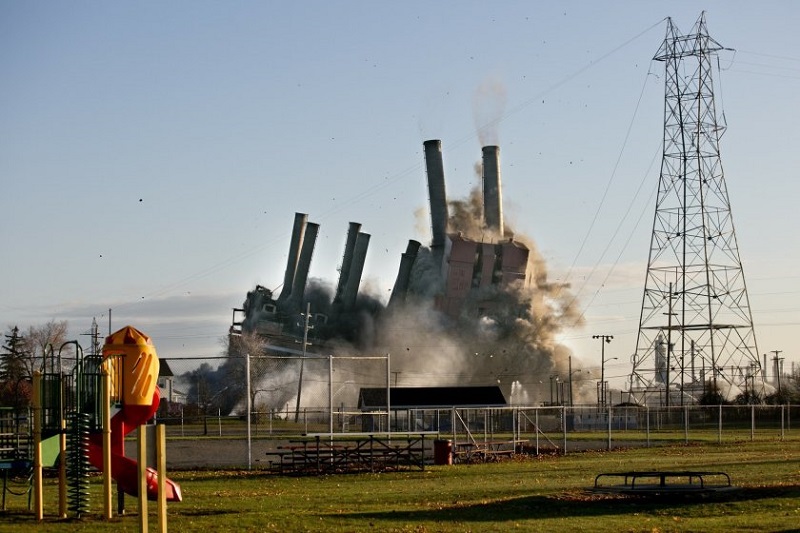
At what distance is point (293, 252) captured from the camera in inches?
5172

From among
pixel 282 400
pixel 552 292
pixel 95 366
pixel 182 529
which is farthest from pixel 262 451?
pixel 552 292

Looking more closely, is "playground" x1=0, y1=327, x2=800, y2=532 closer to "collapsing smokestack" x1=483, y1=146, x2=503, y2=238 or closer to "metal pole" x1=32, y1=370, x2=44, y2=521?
"metal pole" x1=32, y1=370, x2=44, y2=521

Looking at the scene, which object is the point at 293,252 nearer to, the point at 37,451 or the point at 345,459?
the point at 345,459

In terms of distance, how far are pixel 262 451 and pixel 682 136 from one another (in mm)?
47262

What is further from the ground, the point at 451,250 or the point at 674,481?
the point at 451,250

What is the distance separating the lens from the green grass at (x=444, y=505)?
21.0 meters

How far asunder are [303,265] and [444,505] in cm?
10722

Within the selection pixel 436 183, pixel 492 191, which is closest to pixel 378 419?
pixel 436 183

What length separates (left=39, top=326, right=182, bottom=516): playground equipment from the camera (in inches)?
900

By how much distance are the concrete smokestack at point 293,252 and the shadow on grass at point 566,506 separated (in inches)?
4109

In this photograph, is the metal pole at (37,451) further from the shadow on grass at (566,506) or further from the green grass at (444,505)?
the shadow on grass at (566,506)

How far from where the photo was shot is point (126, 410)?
26188 millimetres

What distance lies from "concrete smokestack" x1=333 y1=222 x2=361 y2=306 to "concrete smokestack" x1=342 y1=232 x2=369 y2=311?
456 millimetres

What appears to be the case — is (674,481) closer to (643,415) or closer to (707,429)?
(707,429)
